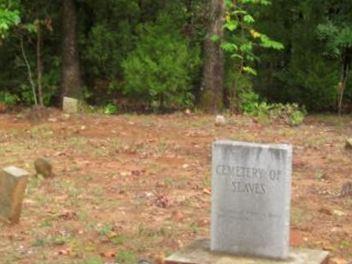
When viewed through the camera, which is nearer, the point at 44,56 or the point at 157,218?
the point at 157,218

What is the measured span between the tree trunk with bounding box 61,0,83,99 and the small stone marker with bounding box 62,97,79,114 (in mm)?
1265

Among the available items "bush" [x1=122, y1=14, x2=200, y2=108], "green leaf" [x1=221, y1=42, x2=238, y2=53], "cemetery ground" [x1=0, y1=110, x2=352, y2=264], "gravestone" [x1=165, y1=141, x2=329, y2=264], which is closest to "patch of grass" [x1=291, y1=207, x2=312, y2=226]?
"cemetery ground" [x1=0, y1=110, x2=352, y2=264]

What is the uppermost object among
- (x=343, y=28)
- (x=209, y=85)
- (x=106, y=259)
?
(x=343, y=28)

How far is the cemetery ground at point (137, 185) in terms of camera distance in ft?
22.8

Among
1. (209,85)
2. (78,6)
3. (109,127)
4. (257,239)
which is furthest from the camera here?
(78,6)

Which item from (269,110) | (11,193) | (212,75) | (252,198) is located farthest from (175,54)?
(252,198)

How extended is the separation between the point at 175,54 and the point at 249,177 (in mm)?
10564

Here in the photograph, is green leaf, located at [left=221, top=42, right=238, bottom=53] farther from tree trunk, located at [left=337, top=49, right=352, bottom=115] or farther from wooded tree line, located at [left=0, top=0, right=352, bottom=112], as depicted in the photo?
tree trunk, located at [left=337, top=49, right=352, bottom=115]

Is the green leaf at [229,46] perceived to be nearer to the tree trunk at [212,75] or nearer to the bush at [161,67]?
the tree trunk at [212,75]

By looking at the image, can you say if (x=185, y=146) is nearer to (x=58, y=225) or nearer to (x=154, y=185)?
(x=154, y=185)

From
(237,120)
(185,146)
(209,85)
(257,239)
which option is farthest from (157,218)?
(209,85)

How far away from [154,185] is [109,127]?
4434 millimetres

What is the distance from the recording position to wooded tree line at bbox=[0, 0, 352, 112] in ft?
53.6

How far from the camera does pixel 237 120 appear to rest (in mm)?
14633
